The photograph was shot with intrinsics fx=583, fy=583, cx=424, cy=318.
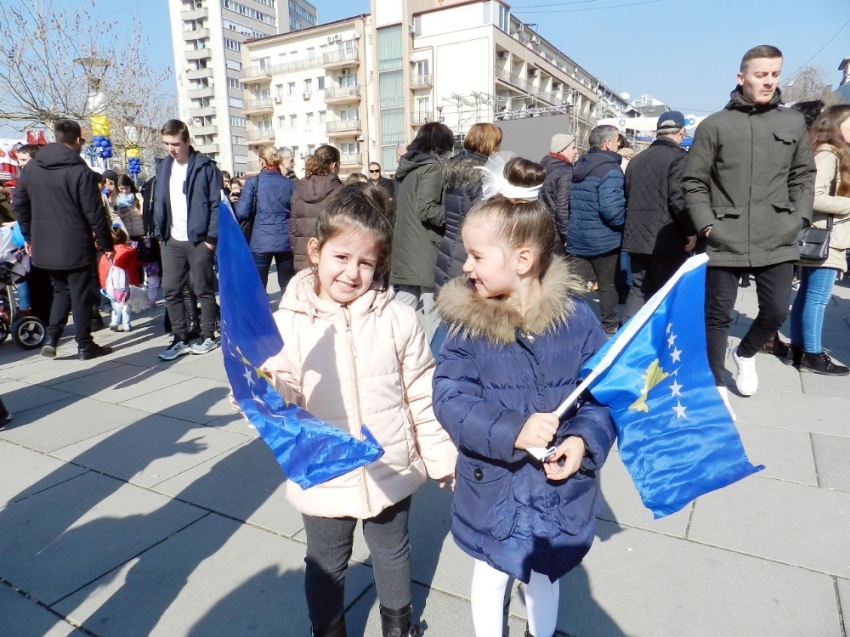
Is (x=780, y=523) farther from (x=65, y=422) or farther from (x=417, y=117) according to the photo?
(x=417, y=117)

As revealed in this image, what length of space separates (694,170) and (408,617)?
10.4 feet

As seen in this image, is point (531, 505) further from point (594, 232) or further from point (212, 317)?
point (212, 317)

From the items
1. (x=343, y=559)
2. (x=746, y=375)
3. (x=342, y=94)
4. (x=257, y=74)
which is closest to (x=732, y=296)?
(x=746, y=375)

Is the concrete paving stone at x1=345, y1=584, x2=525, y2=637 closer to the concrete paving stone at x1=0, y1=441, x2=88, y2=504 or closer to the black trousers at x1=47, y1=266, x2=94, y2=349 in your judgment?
the concrete paving stone at x1=0, y1=441, x2=88, y2=504

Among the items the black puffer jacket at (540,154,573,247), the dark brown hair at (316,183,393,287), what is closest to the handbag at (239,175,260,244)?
the black puffer jacket at (540,154,573,247)

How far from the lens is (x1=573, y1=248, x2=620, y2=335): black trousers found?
19.3 ft

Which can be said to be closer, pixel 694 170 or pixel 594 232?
pixel 694 170

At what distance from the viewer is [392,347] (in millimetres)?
1878

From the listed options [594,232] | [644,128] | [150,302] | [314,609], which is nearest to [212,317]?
[150,302]

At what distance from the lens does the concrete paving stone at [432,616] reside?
2100mm

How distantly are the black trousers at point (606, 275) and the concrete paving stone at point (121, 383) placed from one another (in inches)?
159

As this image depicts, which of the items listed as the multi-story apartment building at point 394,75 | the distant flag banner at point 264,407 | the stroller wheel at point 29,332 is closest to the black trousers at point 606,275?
the distant flag banner at point 264,407

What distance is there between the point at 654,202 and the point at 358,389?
4.31 meters

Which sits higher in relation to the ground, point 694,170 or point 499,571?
point 694,170
